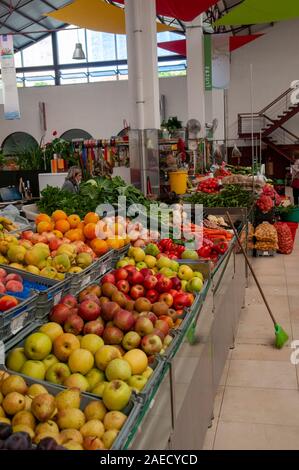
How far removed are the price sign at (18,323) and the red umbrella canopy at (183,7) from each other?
8.38 meters

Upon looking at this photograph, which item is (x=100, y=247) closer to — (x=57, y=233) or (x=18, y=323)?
(x=57, y=233)

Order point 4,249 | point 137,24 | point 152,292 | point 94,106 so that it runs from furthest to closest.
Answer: point 94,106 < point 137,24 < point 4,249 < point 152,292

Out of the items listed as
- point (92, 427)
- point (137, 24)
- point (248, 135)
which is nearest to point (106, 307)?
point (92, 427)

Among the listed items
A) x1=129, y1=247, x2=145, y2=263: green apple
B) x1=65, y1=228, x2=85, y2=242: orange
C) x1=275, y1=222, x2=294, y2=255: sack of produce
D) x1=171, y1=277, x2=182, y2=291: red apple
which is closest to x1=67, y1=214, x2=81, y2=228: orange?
x1=65, y1=228, x2=85, y2=242: orange

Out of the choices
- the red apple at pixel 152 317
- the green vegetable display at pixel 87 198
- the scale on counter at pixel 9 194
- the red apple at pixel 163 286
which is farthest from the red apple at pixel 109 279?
the scale on counter at pixel 9 194

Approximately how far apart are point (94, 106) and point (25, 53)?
5610mm

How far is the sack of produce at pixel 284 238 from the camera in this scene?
851 centimetres

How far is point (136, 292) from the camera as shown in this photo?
3.07 m

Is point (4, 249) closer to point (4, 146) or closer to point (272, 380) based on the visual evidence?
point (272, 380)

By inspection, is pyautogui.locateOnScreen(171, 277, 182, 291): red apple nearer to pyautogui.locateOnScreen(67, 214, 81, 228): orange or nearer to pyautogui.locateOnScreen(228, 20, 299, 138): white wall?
pyautogui.locateOnScreen(67, 214, 81, 228): orange

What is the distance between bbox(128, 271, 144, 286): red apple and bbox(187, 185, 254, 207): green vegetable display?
420 centimetres

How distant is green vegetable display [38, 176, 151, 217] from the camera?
4836mm

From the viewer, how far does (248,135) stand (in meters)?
21.6

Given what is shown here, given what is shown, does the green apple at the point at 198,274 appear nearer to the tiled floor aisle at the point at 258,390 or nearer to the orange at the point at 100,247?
the orange at the point at 100,247
